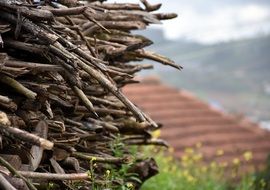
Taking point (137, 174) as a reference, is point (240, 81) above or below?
above

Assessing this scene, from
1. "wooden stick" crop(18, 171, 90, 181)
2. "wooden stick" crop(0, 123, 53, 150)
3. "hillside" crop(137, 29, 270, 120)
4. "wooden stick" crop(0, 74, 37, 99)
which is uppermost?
"hillside" crop(137, 29, 270, 120)

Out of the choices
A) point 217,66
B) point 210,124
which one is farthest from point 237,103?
point 210,124

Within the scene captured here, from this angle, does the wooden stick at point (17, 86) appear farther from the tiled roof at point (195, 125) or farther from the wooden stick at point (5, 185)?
the tiled roof at point (195, 125)

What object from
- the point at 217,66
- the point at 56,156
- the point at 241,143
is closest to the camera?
the point at 56,156

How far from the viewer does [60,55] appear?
2.37 m

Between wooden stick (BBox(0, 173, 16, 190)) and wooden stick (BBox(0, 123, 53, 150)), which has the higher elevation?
wooden stick (BBox(0, 123, 53, 150))

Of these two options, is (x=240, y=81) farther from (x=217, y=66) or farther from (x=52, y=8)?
(x=52, y=8)

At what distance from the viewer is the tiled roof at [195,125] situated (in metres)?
11.6

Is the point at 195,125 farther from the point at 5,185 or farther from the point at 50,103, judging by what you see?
the point at 5,185

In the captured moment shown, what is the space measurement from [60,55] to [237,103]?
33008mm

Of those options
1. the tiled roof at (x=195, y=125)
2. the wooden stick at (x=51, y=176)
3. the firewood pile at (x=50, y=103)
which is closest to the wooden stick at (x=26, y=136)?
the firewood pile at (x=50, y=103)

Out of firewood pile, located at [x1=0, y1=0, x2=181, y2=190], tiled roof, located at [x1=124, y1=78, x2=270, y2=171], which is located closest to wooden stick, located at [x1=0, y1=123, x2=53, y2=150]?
firewood pile, located at [x1=0, y1=0, x2=181, y2=190]

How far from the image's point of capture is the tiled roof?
38.0ft

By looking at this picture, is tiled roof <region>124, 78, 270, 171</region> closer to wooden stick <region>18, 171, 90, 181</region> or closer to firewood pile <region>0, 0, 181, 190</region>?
firewood pile <region>0, 0, 181, 190</region>
